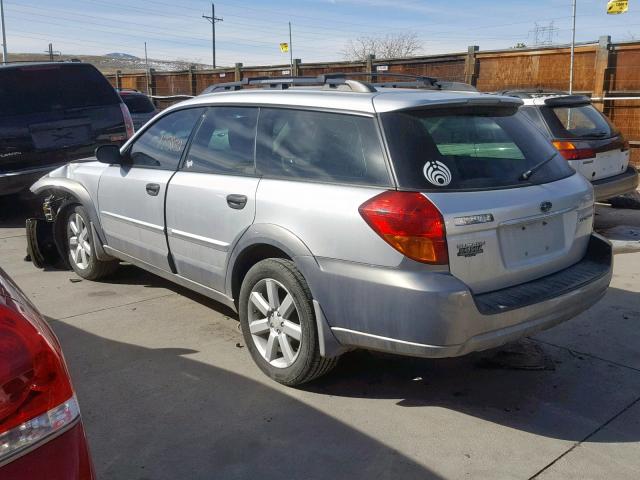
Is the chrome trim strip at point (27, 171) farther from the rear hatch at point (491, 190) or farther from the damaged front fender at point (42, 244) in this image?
the rear hatch at point (491, 190)

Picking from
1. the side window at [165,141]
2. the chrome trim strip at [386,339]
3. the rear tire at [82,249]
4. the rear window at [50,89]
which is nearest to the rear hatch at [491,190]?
the chrome trim strip at [386,339]

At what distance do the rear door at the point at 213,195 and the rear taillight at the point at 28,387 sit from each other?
220cm

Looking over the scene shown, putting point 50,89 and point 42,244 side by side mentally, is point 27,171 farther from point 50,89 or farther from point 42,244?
point 42,244

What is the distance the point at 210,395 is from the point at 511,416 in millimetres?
1687

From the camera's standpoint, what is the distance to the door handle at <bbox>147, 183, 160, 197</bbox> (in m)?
4.82

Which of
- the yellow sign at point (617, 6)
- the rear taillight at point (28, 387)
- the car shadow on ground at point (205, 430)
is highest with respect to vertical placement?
the yellow sign at point (617, 6)

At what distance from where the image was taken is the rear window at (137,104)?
1602cm

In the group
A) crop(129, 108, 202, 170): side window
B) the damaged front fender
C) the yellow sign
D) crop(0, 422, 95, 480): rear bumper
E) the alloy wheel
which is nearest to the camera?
crop(0, 422, 95, 480): rear bumper

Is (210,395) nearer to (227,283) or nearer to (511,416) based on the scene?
(227,283)

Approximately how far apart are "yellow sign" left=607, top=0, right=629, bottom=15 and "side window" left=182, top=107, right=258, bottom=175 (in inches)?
396

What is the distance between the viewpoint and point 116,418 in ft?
11.8

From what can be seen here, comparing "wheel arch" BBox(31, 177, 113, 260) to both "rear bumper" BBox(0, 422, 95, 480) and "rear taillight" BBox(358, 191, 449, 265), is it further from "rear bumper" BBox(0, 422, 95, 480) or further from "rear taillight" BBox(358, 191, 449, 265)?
"rear bumper" BBox(0, 422, 95, 480)

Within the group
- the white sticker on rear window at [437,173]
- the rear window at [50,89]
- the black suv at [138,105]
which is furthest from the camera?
the black suv at [138,105]

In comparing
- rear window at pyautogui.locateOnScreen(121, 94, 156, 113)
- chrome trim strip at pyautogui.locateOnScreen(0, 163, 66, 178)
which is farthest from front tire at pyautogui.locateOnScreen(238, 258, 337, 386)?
rear window at pyautogui.locateOnScreen(121, 94, 156, 113)
